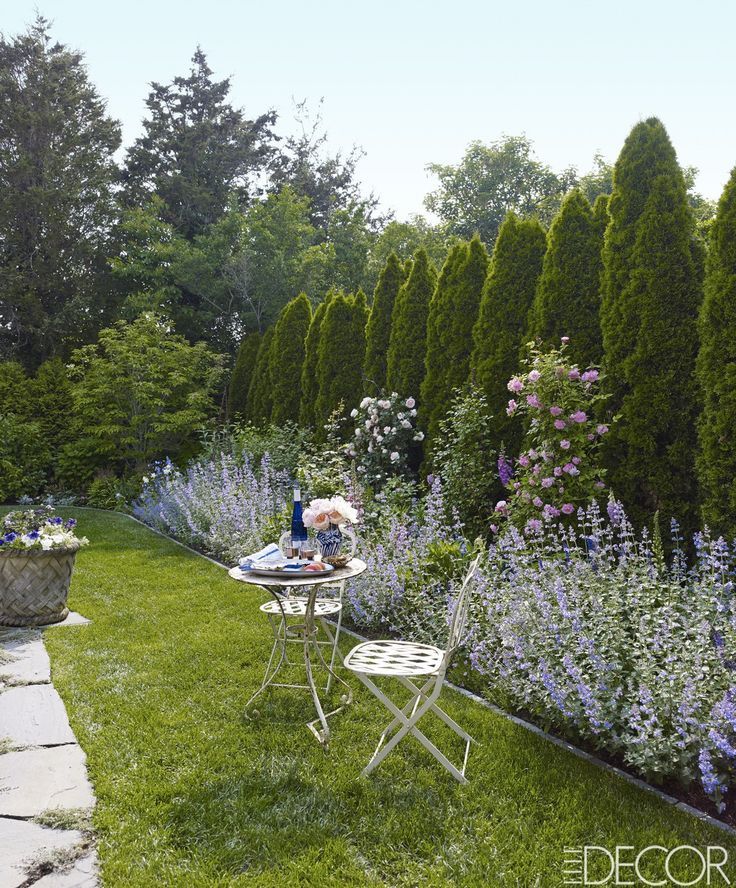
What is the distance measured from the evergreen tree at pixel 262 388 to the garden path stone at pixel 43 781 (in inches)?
377

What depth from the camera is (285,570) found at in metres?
3.51

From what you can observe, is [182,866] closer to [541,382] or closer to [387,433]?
[541,382]

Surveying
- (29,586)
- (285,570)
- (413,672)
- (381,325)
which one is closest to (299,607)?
(285,570)

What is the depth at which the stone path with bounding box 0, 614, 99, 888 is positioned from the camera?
225 centimetres

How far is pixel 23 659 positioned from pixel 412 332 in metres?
5.88

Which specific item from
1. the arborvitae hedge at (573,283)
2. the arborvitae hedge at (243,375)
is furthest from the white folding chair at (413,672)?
the arborvitae hedge at (243,375)

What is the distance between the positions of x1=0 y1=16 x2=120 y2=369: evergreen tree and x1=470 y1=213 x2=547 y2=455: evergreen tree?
1410 centimetres

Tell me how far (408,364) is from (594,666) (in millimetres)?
5964

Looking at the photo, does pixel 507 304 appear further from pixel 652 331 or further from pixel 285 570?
pixel 285 570

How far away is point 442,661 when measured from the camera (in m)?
2.94

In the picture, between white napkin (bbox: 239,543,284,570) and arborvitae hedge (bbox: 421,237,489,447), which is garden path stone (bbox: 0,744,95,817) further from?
arborvitae hedge (bbox: 421,237,489,447)

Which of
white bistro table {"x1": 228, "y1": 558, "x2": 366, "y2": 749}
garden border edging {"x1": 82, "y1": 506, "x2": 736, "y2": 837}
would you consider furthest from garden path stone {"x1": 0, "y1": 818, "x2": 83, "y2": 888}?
garden border edging {"x1": 82, "y1": 506, "x2": 736, "y2": 837}

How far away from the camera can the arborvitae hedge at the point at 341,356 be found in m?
10.2

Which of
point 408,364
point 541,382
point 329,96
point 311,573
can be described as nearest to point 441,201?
point 329,96
